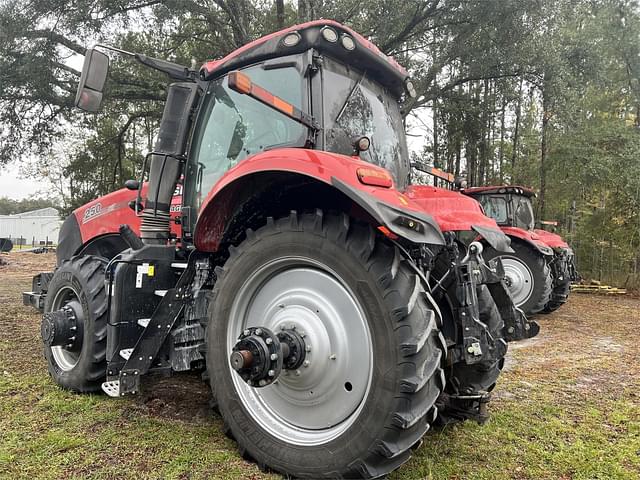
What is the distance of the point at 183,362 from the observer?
9.84 ft

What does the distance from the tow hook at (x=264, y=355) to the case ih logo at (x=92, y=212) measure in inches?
107

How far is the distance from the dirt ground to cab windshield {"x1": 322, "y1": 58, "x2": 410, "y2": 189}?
180 cm

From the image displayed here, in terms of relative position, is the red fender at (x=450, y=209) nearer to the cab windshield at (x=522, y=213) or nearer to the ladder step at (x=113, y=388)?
the ladder step at (x=113, y=388)

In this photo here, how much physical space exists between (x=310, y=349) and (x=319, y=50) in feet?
5.78

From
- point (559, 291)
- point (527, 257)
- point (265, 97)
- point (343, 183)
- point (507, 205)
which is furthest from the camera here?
point (507, 205)

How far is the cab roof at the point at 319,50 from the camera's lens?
2.88 m

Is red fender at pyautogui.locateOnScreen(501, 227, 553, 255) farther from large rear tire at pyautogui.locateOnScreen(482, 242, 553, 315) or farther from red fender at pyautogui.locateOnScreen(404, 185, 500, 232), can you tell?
red fender at pyautogui.locateOnScreen(404, 185, 500, 232)

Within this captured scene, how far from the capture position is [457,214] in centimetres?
325

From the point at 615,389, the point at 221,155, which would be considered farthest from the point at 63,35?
the point at 615,389

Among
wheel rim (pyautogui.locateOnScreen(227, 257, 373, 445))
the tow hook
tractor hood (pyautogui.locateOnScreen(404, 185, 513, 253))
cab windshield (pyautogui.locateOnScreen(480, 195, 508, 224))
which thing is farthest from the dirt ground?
cab windshield (pyautogui.locateOnScreen(480, 195, 508, 224))

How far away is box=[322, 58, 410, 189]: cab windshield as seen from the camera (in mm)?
2916

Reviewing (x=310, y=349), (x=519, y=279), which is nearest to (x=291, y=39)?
(x=310, y=349)

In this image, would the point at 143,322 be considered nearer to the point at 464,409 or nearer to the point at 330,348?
the point at 330,348

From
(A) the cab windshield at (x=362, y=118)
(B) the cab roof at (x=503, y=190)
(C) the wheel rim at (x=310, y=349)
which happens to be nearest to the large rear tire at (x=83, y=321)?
(C) the wheel rim at (x=310, y=349)
